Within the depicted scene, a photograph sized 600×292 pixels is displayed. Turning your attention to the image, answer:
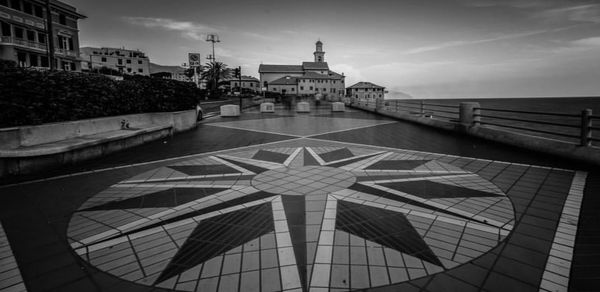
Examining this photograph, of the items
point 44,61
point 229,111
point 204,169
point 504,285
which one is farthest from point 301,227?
point 44,61

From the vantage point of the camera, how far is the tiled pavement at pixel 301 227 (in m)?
2.78

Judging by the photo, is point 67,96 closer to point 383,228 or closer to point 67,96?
point 67,96

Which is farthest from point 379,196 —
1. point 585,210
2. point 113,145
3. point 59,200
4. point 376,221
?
point 113,145

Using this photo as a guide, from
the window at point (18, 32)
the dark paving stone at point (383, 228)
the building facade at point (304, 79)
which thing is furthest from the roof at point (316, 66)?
the dark paving stone at point (383, 228)

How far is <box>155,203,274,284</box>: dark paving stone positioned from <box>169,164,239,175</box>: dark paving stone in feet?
7.86

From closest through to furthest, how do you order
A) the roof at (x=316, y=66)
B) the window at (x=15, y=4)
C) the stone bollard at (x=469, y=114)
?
the stone bollard at (x=469, y=114), the window at (x=15, y=4), the roof at (x=316, y=66)

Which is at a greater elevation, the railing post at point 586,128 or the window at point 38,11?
the window at point 38,11

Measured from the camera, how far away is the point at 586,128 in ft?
22.0

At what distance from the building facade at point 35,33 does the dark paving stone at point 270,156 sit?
3567cm

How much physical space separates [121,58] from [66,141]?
346ft

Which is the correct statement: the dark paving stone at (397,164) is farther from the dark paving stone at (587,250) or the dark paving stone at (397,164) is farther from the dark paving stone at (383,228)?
the dark paving stone at (587,250)

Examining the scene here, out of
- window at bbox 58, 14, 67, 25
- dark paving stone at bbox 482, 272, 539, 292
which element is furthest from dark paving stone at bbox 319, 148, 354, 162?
window at bbox 58, 14, 67, 25

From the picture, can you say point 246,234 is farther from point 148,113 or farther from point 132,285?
point 148,113

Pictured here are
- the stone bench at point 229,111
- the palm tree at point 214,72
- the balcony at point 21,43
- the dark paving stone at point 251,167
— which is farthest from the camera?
the palm tree at point 214,72
